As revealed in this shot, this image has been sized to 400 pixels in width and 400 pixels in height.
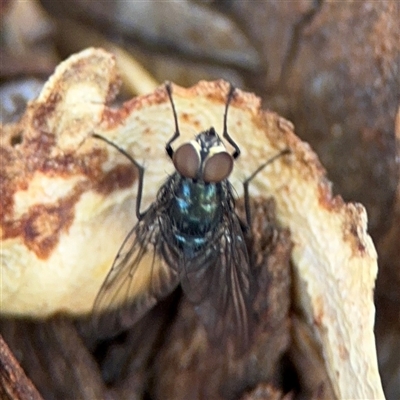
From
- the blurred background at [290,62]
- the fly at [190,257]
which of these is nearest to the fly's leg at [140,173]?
the fly at [190,257]

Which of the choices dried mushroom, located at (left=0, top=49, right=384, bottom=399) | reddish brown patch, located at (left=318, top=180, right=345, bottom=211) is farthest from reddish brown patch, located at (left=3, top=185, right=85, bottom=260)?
reddish brown patch, located at (left=318, top=180, right=345, bottom=211)

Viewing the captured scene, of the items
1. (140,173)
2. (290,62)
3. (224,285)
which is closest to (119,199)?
(140,173)

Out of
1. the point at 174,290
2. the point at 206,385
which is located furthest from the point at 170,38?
the point at 206,385

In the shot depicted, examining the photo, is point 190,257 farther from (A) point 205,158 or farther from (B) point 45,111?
(B) point 45,111

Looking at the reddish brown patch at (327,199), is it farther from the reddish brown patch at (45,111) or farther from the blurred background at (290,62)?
the reddish brown patch at (45,111)

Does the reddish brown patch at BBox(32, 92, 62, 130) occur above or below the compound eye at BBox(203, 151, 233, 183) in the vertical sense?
below

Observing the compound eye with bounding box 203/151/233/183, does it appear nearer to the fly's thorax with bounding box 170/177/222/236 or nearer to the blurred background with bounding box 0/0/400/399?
the fly's thorax with bounding box 170/177/222/236

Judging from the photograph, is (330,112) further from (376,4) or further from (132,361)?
(132,361)
